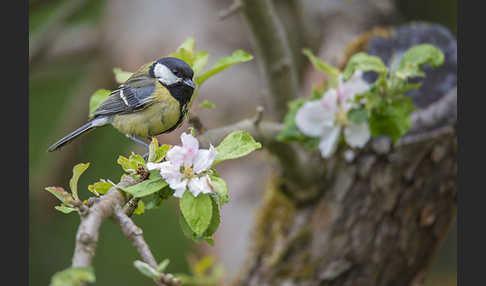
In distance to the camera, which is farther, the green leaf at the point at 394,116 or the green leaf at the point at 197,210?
the green leaf at the point at 394,116

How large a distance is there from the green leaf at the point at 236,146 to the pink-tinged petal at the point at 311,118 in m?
0.60

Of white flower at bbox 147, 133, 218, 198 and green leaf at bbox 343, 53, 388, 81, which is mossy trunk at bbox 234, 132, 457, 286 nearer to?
green leaf at bbox 343, 53, 388, 81

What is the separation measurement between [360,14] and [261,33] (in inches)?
40.6

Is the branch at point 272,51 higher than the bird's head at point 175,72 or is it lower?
higher

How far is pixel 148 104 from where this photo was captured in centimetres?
133

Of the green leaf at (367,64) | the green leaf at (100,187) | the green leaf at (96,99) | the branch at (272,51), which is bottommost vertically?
the green leaf at (100,187)

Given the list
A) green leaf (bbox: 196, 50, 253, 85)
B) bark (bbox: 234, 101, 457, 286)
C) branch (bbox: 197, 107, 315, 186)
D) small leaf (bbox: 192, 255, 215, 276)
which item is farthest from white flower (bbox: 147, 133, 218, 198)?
small leaf (bbox: 192, 255, 215, 276)

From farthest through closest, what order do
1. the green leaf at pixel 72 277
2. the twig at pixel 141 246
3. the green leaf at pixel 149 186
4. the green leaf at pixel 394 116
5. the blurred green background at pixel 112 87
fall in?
1. the blurred green background at pixel 112 87
2. the green leaf at pixel 394 116
3. the green leaf at pixel 149 186
4. the twig at pixel 141 246
5. the green leaf at pixel 72 277

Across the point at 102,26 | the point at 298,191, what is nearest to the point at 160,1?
the point at 102,26

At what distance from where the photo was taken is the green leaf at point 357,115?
4.84 feet

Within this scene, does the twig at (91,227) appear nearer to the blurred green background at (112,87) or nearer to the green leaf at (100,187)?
the green leaf at (100,187)

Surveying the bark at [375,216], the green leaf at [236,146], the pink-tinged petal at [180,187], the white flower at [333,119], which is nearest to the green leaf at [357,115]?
the white flower at [333,119]

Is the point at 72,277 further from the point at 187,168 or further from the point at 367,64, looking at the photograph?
the point at 367,64

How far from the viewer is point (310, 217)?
1920 mm
